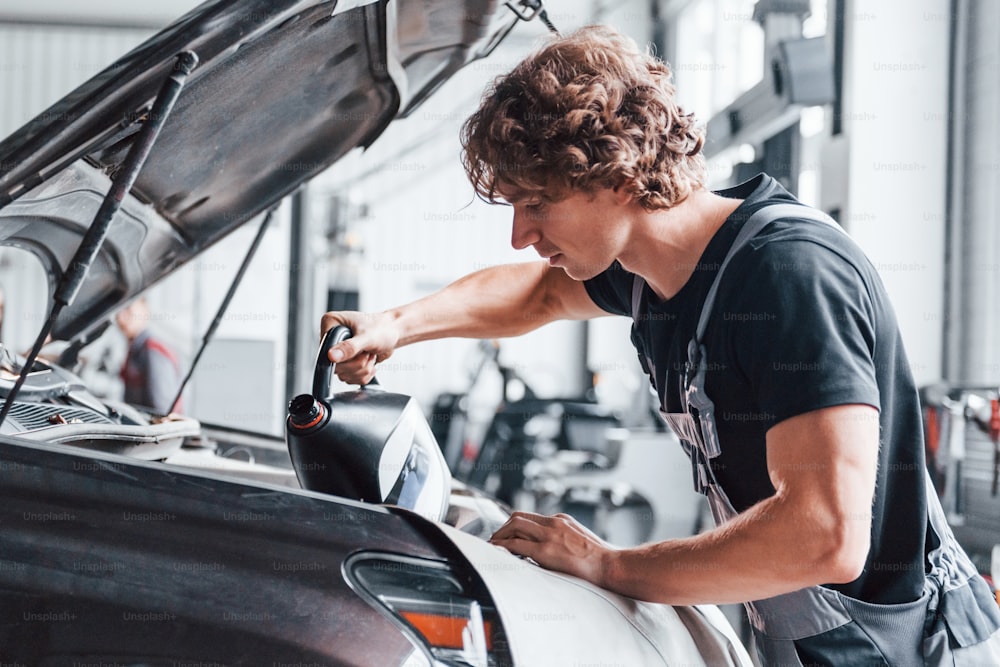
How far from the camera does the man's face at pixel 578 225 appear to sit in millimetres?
1251

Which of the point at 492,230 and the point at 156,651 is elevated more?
the point at 492,230

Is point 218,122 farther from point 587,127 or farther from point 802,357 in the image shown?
point 802,357

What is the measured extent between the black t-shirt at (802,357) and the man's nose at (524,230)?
0.79 ft

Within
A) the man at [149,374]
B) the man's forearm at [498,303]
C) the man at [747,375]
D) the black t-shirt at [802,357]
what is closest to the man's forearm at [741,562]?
the man at [747,375]

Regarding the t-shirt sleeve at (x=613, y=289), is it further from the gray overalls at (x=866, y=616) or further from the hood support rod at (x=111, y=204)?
the hood support rod at (x=111, y=204)

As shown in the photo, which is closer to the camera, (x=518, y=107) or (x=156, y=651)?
(x=156, y=651)

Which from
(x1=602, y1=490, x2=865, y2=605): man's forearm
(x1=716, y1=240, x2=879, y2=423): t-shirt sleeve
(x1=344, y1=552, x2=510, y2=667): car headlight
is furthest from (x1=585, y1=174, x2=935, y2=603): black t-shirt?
(x1=344, y1=552, x2=510, y2=667): car headlight

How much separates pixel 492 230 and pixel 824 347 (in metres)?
9.70

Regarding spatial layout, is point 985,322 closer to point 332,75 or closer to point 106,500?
point 332,75

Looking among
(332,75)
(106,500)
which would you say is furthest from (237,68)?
(106,500)

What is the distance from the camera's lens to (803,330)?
40.7 inches

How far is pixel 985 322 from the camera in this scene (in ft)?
12.7

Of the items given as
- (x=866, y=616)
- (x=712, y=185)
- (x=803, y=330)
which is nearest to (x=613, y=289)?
(x=803, y=330)

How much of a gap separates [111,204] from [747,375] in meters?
0.90
